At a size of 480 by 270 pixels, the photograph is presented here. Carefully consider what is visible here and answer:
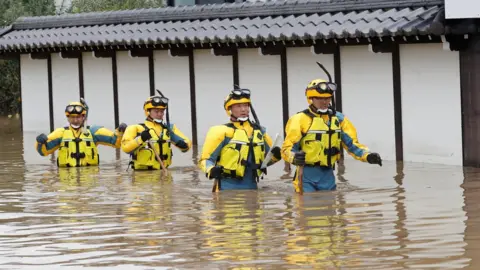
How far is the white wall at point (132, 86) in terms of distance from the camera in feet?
90.9

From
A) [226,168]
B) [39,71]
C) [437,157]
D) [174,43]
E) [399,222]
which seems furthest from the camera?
[39,71]

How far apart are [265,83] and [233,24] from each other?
4.06ft

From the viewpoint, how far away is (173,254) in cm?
1175

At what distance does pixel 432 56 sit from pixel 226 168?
18.7ft

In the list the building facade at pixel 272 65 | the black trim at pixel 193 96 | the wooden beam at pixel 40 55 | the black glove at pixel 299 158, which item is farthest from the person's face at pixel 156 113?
the wooden beam at pixel 40 55

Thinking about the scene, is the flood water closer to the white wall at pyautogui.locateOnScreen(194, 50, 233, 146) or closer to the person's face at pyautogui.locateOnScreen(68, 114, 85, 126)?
the person's face at pyautogui.locateOnScreen(68, 114, 85, 126)

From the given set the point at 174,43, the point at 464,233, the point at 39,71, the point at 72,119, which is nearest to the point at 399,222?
the point at 464,233

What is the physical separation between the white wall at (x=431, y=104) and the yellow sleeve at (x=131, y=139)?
433 cm

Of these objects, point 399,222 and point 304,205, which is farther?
point 304,205

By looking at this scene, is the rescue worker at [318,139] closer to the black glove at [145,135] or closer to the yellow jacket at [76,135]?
the black glove at [145,135]

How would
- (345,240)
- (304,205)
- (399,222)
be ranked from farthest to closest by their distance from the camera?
(304,205) < (399,222) < (345,240)

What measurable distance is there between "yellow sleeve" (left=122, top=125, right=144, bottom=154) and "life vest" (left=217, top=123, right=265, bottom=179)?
3.92m

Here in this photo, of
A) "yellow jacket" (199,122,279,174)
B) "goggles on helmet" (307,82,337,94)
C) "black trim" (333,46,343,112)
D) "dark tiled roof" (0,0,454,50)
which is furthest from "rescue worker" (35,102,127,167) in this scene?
"goggles on helmet" (307,82,337,94)

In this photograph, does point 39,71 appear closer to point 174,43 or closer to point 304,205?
point 174,43
